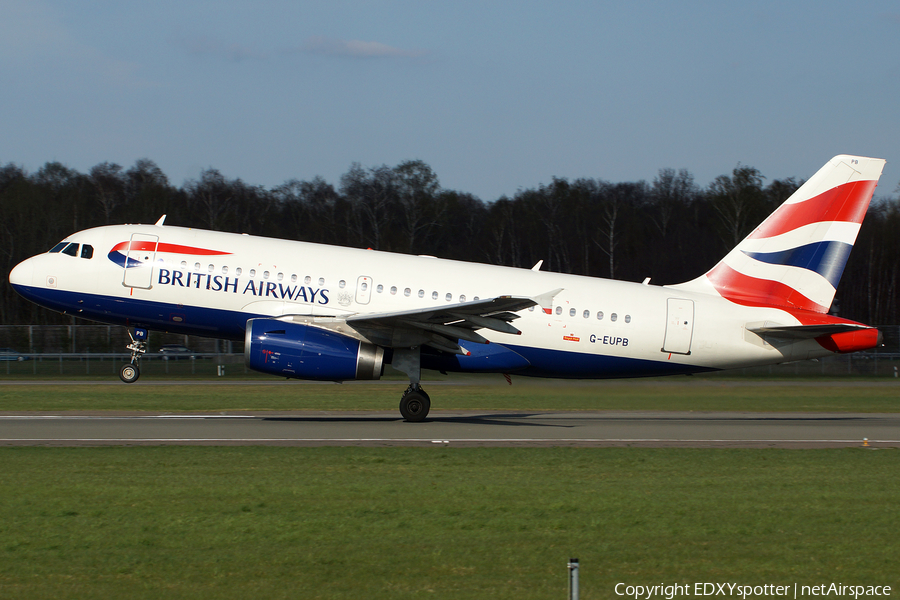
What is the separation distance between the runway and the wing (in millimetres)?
1990

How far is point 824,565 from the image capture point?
7594 mm

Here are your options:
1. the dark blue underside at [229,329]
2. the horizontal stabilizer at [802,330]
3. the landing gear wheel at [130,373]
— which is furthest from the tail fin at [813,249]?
the landing gear wheel at [130,373]

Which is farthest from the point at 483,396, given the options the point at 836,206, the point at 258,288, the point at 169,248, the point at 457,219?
the point at 457,219

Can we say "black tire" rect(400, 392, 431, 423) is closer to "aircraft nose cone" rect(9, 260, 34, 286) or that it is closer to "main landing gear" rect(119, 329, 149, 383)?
"main landing gear" rect(119, 329, 149, 383)

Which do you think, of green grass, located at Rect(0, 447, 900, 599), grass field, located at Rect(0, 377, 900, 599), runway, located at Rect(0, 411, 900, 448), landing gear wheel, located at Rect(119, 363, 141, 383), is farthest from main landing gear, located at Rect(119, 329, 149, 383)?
green grass, located at Rect(0, 447, 900, 599)

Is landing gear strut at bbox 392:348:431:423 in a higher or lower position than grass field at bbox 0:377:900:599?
higher

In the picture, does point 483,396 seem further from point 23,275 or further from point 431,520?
point 431,520

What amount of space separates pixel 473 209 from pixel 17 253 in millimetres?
40775

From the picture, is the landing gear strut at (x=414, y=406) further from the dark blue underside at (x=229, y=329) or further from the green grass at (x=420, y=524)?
the green grass at (x=420, y=524)

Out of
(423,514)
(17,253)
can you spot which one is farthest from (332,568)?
(17,253)

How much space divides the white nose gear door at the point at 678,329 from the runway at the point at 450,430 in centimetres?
190

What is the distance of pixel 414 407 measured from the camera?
19969mm

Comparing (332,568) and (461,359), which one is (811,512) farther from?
(461,359)

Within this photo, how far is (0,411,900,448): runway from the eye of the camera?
16172 millimetres
